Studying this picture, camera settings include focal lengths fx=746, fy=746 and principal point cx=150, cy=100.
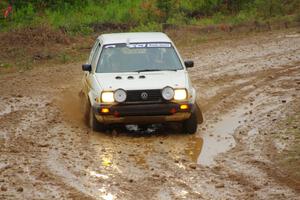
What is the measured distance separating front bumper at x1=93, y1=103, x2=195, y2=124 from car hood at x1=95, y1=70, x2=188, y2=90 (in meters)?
0.30

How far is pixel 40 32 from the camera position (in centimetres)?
2339

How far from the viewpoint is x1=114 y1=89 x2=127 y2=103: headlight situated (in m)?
11.7

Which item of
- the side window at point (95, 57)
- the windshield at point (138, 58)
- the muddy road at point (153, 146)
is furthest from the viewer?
the side window at point (95, 57)

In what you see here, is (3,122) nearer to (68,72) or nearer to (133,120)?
(133,120)

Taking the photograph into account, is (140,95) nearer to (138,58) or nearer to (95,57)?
(138,58)

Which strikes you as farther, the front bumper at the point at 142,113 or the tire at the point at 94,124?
the tire at the point at 94,124

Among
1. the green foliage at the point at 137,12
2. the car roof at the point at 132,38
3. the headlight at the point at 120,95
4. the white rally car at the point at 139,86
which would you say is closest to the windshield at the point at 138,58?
the white rally car at the point at 139,86

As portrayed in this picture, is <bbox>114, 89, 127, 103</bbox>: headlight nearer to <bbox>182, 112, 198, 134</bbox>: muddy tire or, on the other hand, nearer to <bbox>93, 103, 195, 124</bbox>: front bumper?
<bbox>93, 103, 195, 124</bbox>: front bumper

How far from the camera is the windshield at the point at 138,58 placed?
41.8 feet

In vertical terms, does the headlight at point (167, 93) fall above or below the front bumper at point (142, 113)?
above

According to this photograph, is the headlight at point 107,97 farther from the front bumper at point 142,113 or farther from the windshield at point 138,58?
the windshield at point 138,58

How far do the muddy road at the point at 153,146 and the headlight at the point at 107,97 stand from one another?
2.01 feet

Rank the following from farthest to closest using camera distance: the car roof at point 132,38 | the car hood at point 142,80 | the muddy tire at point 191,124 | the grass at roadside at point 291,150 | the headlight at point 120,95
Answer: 1. the car roof at point 132,38
2. the muddy tire at point 191,124
3. the car hood at point 142,80
4. the headlight at point 120,95
5. the grass at roadside at point 291,150

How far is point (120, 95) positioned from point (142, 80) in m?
0.53
